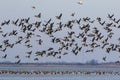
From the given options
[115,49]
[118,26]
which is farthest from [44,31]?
[115,49]

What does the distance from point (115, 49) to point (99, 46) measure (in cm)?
658

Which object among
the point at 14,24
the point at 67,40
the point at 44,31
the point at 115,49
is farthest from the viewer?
the point at 115,49

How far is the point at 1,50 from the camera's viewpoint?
71.4 m

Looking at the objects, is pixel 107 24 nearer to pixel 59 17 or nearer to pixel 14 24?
pixel 59 17

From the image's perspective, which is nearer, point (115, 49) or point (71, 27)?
point (71, 27)

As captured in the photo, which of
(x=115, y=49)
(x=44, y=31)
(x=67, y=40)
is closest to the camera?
(x=44, y=31)

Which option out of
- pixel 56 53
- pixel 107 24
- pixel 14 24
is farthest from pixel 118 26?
pixel 56 53

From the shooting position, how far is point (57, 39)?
68938mm

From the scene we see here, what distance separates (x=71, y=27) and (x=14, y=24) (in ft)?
20.9

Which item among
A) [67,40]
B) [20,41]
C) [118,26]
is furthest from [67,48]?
[118,26]

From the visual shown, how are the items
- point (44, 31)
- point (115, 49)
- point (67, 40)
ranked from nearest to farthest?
point (44, 31) → point (67, 40) → point (115, 49)

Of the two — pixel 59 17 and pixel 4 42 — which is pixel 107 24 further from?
pixel 4 42

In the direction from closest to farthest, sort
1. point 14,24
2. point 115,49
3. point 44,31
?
point 14,24 → point 44,31 → point 115,49

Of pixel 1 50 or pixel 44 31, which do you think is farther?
pixel 1 50
